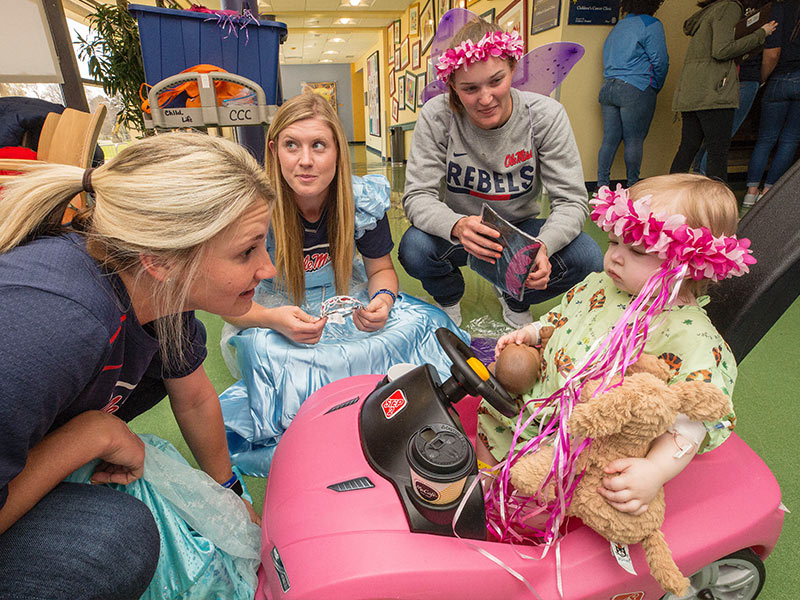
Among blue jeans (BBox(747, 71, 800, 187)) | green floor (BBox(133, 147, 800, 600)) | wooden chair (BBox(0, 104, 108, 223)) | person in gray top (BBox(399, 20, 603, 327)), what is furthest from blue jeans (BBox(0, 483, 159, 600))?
blue jeans (BBox(747, 71, 800, 187))

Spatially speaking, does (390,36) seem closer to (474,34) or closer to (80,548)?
(474,34)

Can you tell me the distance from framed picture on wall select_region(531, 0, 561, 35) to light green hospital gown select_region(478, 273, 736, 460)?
3144 mm

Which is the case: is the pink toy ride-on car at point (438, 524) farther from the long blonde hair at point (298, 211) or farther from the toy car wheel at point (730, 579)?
the long blonde hair at point (298, 211)

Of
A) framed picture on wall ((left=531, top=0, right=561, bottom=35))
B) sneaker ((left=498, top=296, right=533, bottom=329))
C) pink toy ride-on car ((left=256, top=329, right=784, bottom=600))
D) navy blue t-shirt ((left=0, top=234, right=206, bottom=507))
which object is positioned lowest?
sneaker ((left=498, top=296, right=533, bottom=329))

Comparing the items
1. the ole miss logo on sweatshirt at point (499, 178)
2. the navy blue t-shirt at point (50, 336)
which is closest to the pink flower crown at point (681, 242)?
the navy blue t-shirt at point (50, 336)

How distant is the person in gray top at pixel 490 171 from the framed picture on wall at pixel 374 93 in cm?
799

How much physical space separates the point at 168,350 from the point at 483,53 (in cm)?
100

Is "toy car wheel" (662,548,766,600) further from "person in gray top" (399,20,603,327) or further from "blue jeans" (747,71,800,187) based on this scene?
"blue jeans" (747,71,800,187)

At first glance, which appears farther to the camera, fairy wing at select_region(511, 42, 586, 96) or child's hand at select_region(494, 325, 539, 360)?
fairy wing at select_region(511, 42, 586, 96)

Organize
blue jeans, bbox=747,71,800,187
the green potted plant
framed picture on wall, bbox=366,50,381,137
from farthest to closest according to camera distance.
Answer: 1. framed picture on wall, bbox=366,50,381,137
2. blue jeans, bbox=747,71,800,187
3. the green potted plant

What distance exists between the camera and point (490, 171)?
1459mm

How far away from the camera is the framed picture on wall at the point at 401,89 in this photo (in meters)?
6.68

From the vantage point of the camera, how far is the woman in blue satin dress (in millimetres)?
1135

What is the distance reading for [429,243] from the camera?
152 cm
